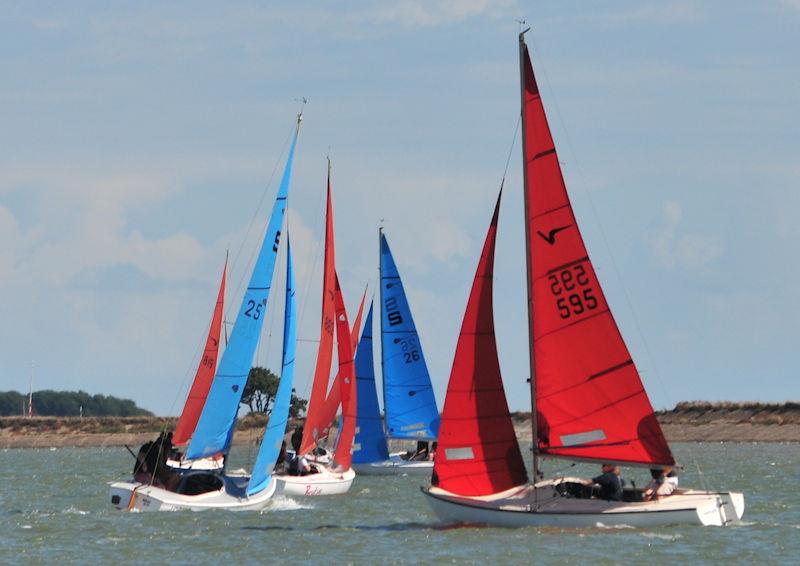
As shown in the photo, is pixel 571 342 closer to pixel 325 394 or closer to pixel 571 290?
pixel 571 290

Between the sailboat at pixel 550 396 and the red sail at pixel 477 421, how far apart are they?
0.07 ft

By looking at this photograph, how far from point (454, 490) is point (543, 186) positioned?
6.97m

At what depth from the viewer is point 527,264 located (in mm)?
37375

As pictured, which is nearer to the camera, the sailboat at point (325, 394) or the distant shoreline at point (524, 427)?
the sailboat at point (325, 394)

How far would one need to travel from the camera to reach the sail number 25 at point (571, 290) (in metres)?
37.1

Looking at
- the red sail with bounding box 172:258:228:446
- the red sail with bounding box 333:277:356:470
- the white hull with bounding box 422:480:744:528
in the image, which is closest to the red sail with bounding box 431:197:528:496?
the white hull with bounding box 422:480:744:528

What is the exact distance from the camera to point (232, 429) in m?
49.1

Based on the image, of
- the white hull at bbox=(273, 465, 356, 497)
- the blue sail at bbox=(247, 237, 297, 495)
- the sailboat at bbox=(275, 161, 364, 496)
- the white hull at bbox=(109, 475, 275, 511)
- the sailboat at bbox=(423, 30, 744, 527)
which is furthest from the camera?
the sailboat at bbox=(275, 161, 364, 496)

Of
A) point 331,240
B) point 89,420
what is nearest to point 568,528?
point 331,240

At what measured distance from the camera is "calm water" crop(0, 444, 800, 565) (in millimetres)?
34781

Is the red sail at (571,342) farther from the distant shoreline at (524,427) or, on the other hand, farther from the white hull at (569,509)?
the distant shoreline at (524,427)

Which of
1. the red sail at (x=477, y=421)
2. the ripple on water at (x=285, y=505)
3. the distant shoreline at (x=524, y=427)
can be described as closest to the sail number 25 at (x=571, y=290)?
the red sail at (x=477, y=421)

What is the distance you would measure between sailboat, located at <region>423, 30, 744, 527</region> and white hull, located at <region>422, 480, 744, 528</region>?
36 millimetres

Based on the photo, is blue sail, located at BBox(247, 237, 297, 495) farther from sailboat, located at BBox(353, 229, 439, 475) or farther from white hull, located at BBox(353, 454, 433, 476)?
sailboat, located at BBox(353, 229, 439, 475)
